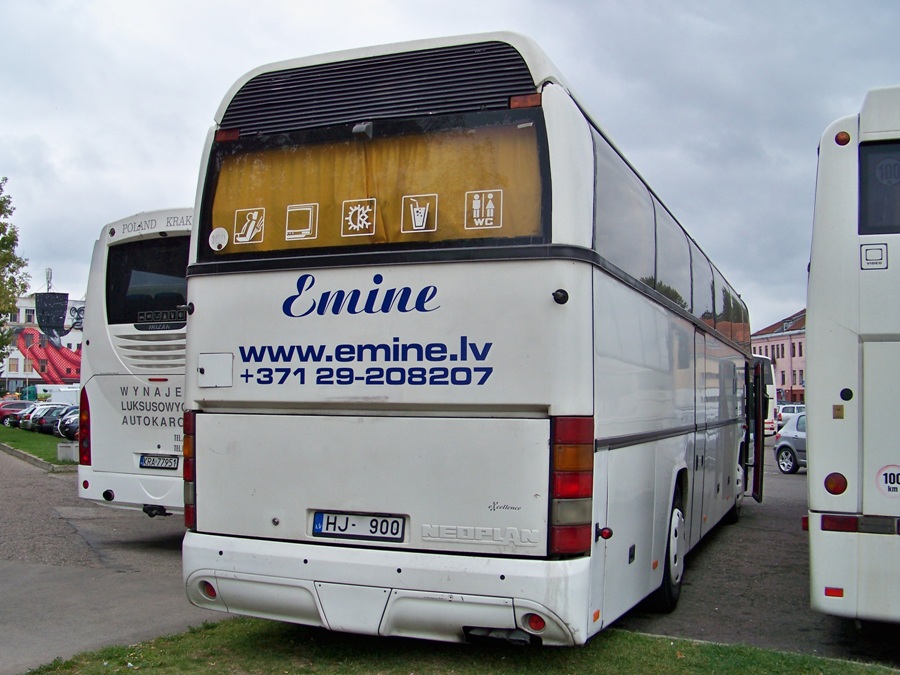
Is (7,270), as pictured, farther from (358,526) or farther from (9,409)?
(358,526)

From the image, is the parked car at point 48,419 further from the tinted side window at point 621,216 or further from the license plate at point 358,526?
the license plate at point 358,526

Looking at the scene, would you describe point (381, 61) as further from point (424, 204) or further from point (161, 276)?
point (161, 276)

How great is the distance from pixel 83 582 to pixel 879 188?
294 inches

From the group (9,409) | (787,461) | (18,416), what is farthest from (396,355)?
(9,409)

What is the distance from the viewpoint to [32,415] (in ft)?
161

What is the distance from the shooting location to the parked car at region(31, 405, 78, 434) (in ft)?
151

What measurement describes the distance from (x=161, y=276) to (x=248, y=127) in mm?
4792

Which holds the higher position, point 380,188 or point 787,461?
point 380,188

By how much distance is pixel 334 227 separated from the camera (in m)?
5.65

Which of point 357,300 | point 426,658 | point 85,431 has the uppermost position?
point 357,300

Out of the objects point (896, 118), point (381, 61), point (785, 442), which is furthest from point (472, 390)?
point (785, 442)

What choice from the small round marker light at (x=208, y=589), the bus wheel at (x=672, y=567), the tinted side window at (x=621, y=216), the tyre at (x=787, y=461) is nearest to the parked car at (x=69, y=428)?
the tyre at (x=787, y=461)

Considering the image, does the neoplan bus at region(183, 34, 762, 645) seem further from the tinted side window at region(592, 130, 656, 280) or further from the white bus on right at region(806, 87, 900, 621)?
the white bus on right at region(806, 87, 900, 621)

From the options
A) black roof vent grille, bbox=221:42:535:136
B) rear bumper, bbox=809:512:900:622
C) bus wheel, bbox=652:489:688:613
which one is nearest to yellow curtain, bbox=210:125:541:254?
black roof vent grille, bbox=221:42:535:136
